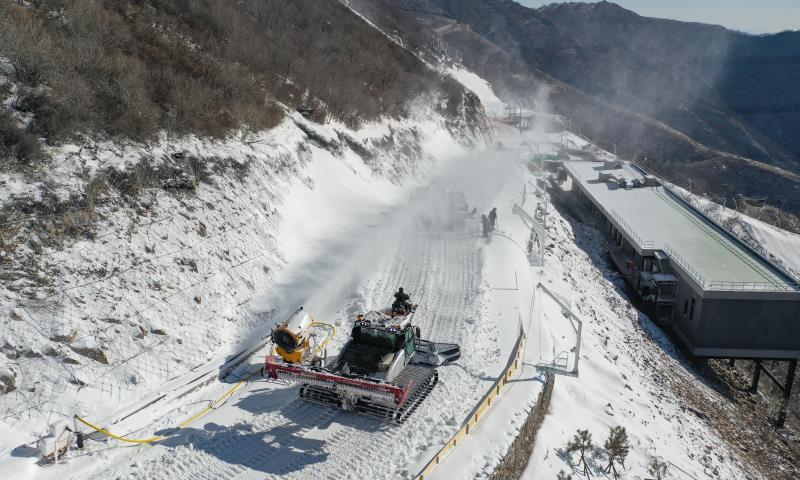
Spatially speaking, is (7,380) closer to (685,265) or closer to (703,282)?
(703,282)

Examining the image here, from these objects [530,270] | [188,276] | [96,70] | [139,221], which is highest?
[96,70]

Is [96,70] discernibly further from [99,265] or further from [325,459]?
[325,459]

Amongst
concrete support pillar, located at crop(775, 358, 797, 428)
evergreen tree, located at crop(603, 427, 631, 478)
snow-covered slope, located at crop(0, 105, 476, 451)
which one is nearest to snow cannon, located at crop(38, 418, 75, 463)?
snow-covered slope, located at crop(0, 105, 476, 451)

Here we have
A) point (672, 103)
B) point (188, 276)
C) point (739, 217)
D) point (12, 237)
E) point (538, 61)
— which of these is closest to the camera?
point (12, 237)

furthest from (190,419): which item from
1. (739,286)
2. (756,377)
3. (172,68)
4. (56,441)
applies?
(756,377)

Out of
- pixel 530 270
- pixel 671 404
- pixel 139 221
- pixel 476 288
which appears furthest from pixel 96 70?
pixel 671 404

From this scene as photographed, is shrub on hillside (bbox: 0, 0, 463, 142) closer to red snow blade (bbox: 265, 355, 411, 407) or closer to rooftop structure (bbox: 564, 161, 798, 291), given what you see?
red snow blade (bbox: 265, 355, 411, 407)

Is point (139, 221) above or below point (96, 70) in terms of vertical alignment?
below
